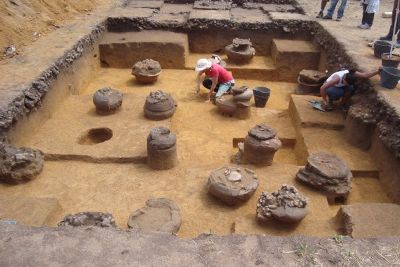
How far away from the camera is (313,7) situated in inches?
410

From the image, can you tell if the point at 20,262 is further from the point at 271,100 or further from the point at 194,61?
the point at 194,61

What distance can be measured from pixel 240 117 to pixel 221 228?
9.53 feet

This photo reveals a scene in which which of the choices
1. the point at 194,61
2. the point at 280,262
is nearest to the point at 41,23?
the point at 194,61

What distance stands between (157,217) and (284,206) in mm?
1421

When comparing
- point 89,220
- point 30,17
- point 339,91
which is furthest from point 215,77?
point 30,17

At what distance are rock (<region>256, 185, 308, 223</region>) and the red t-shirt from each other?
338cm

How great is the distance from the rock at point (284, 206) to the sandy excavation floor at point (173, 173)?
162 millimetres

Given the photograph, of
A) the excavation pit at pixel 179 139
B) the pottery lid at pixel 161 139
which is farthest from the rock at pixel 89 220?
the pottery lid at pixel 161 139

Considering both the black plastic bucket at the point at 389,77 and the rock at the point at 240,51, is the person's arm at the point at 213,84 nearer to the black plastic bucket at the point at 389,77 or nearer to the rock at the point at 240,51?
the rock at the point at 240,51

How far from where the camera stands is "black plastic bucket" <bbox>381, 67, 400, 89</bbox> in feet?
17.7

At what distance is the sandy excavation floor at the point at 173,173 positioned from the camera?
4.18m

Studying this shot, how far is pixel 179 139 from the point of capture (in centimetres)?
593

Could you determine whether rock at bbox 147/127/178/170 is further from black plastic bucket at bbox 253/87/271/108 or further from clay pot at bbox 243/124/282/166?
black plastic bucket at bbox 253/87/271/108

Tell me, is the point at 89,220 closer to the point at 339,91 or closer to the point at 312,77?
the point at 339,91
